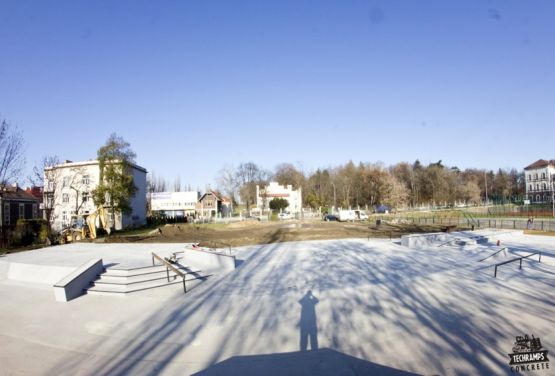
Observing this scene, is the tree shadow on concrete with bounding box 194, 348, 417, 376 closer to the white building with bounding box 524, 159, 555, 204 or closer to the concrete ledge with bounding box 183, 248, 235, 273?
the concrete ledge with bounding box 183, 248, 235, 273

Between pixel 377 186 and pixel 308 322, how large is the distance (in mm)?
69146

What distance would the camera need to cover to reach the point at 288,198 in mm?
76500

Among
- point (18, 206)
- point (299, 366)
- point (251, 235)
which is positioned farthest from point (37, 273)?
point (18, 206)

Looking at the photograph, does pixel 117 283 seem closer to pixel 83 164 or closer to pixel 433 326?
pixel 433 326

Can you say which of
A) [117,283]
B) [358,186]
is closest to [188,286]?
[117,283]

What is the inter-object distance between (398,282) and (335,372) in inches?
242

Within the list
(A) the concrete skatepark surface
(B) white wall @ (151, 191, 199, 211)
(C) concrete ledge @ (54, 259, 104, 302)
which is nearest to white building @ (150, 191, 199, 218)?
(B) white wall @ (151, 191, 199, 211)

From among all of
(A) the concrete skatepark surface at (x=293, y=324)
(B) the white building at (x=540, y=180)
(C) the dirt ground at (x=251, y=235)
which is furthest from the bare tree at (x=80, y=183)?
(B) the white building at (x=540, y=180)

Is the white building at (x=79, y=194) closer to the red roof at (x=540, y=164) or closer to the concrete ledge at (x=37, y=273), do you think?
the concrete ledge at (x=37, y=273)

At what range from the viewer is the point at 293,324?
24.5 feet

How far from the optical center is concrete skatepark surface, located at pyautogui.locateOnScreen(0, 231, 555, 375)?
18.9 ft

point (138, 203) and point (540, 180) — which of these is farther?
point (540, 180)

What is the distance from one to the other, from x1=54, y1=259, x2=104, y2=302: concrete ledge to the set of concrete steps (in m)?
0.22

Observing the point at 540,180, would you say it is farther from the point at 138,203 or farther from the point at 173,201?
the point at 138,203
